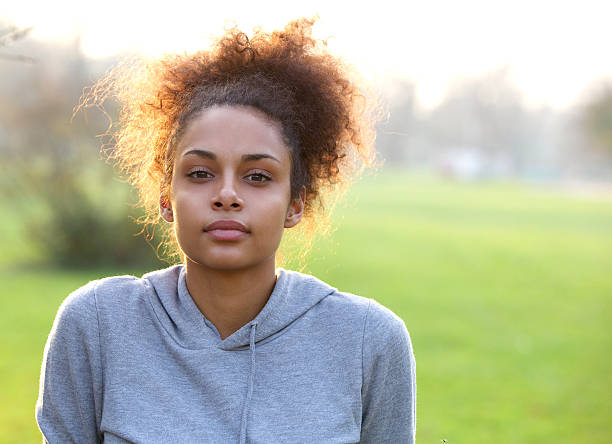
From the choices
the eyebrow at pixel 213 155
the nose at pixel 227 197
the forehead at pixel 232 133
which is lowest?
the nose at pixel 227 197

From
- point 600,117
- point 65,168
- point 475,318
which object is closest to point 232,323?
point 475,318

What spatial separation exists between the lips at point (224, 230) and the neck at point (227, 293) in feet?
0.54

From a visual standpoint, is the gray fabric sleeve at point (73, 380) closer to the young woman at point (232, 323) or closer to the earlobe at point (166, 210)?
the young woman at point (232, 323)

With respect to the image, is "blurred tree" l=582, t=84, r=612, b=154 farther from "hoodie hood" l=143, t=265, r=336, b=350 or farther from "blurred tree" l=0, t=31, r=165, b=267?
"hoodie hood" l=143, t=265, r=336, b=350

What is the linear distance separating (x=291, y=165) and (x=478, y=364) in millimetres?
5682

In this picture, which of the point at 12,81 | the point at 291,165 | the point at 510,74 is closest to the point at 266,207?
the point at 291,165

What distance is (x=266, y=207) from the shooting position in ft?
6.86

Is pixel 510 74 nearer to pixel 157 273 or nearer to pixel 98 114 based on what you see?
pixel 98 114

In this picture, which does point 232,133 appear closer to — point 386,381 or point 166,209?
point 166,209

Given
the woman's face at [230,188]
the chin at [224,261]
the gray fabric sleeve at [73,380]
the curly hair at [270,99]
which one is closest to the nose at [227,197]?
the woman's face at [230,188]

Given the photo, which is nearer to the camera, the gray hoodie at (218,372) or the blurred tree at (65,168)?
the gray hoodie at (218,372)

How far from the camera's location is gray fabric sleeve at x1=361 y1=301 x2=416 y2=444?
2.14 meters

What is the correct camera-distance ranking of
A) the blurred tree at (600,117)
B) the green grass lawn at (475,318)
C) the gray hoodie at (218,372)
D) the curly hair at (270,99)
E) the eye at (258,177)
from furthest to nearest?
the blurred tree at (600,117)
the green grass lawn at (475,318)
the curly hair at (270,99)
the eye at (258,177)
the gray hoodie at (218,372)

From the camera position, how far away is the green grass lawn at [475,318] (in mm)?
5906
